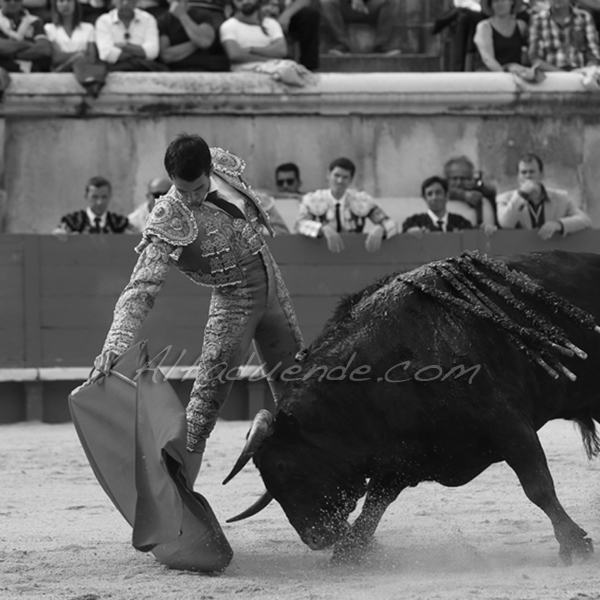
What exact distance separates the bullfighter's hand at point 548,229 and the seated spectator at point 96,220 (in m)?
2.22

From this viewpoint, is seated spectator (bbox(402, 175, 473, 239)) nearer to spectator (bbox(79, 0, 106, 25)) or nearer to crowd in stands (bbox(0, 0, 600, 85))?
crowd in stands (bbox(0, 0, 600, 85))

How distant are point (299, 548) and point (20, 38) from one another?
4.61 m

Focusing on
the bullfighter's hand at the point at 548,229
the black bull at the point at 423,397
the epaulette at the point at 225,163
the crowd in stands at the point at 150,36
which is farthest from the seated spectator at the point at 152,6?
the black bull at the point at 423,397

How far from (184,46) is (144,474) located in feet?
15.4

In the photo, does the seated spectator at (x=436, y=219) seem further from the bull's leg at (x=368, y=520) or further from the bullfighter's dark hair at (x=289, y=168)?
the bull's leg at (x=368, y=520)

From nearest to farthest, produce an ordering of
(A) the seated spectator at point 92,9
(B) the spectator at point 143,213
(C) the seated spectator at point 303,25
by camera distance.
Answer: (B) the spectator at point 143,213, (A) the seated spectator at point 92,9, (C) the seated spectator at point 303,25

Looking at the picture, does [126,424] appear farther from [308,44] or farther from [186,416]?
[308,44]

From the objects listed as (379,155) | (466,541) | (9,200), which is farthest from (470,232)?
(466,541)

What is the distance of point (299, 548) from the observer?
12.1 ft

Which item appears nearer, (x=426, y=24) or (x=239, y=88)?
(x=239, y=88)

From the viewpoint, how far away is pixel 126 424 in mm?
3457

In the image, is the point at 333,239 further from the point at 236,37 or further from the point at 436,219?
the point at 236,37

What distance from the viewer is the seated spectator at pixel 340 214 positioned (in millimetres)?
6605

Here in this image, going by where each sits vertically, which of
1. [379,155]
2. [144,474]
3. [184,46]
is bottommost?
[144,474]
